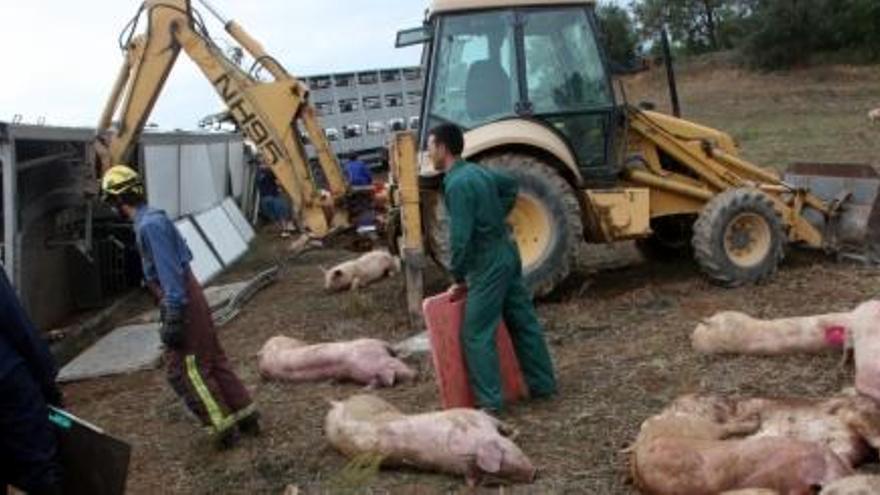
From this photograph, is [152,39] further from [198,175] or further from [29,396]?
[29,396]

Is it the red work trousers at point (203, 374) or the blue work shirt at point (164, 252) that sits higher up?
the blue work shirt at point (164, 252)

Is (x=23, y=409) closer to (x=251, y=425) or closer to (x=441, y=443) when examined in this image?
(x=441, y=443)

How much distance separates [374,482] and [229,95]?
7.22 meters

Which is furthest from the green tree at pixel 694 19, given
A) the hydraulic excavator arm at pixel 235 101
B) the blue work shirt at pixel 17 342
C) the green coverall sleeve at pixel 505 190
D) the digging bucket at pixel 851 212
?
the blue work shirt at pixel 17 342

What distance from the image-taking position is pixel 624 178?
377 inches

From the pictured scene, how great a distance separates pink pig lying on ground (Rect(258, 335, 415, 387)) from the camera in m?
7.44

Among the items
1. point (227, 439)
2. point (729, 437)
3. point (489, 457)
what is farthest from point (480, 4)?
point (729, 437)

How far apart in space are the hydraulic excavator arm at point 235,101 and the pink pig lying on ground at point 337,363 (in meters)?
4.14

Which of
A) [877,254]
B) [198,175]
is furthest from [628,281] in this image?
[198,175]

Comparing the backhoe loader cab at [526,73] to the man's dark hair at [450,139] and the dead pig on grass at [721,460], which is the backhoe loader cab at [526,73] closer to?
the man's dark hair at [450,139]

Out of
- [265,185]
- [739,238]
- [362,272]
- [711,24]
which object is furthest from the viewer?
[711,24]

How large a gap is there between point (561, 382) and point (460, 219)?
1423 mm

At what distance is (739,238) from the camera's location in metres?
9.30

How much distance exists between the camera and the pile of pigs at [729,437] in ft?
14.8
